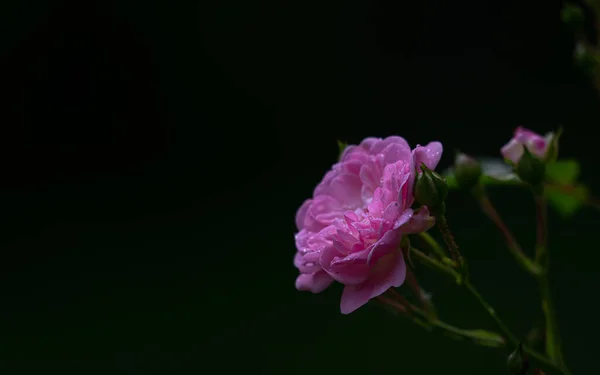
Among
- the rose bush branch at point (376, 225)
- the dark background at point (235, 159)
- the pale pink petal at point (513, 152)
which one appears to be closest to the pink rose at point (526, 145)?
the pale pink petal at point (513, 152)

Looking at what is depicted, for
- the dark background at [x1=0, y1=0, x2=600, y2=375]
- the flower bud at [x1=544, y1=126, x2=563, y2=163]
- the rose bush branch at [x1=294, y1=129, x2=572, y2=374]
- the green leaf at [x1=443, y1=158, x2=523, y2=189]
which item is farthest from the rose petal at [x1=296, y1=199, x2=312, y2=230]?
the dark background at [x1=0, y1=0, x2=600, y2=375]

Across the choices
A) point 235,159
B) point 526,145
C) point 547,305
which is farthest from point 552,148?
point 235,159

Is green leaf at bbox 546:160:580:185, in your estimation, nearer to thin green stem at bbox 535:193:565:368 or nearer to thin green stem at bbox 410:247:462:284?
thin green stem at bbox 535:193:565:368

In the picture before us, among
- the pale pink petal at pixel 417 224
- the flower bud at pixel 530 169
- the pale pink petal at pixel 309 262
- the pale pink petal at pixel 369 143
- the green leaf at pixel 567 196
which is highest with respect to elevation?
the pale pink petal at pixel 369 143

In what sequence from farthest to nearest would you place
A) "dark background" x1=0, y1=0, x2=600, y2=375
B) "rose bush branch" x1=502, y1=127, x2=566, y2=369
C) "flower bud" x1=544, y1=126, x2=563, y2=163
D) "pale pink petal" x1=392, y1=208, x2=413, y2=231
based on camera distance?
"dark background" x1=0, y1=0, x2=600, y2=375 → "flower bud" x1=544, y1=126, x2=563, y2=163 → "rose bush branch" x1=502, y1=127, x2=566, y2=369 → "pale pink petal" x1=392, y1=208, x2=413, y2=231

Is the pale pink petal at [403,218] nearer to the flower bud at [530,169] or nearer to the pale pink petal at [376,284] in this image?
the pale pink petal at [376,284]

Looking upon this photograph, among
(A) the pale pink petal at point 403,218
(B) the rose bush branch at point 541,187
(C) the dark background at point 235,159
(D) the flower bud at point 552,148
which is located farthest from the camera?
(C) the dark background at point 235,159
